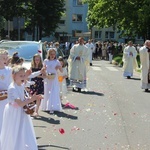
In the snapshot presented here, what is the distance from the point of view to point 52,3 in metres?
53.3

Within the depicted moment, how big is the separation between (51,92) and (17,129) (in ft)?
17.3

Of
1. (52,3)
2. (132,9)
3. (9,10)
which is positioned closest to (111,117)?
(9,10)

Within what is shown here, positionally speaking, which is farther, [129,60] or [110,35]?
[110,35]

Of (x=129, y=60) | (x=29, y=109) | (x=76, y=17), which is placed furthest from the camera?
(x=76, y=17)

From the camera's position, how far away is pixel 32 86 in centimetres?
1117

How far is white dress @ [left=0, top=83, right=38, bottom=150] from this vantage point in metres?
6.20

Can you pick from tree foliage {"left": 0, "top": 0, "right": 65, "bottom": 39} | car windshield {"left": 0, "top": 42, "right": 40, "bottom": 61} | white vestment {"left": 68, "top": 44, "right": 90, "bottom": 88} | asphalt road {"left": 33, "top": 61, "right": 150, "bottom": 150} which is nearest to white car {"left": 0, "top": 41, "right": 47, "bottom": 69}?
car windshield {"left": 0, "top": 42, "right": 40, "bottom": 61}

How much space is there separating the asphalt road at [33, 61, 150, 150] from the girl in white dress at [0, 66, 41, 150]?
4.25 ft

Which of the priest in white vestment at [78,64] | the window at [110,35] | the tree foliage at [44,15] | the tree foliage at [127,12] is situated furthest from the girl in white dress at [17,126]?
the window at [110,35]

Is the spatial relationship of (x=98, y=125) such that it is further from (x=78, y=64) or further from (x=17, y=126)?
(x=78, y=64)

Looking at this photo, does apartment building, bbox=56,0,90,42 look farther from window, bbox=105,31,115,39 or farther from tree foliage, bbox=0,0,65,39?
tree foliage, bbox=0,0,65,39

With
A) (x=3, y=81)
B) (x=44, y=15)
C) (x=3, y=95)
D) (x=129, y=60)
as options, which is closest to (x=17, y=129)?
(x=3, y=95)

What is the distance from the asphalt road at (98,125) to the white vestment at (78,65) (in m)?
1.50

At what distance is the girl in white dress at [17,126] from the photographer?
6.17 m
